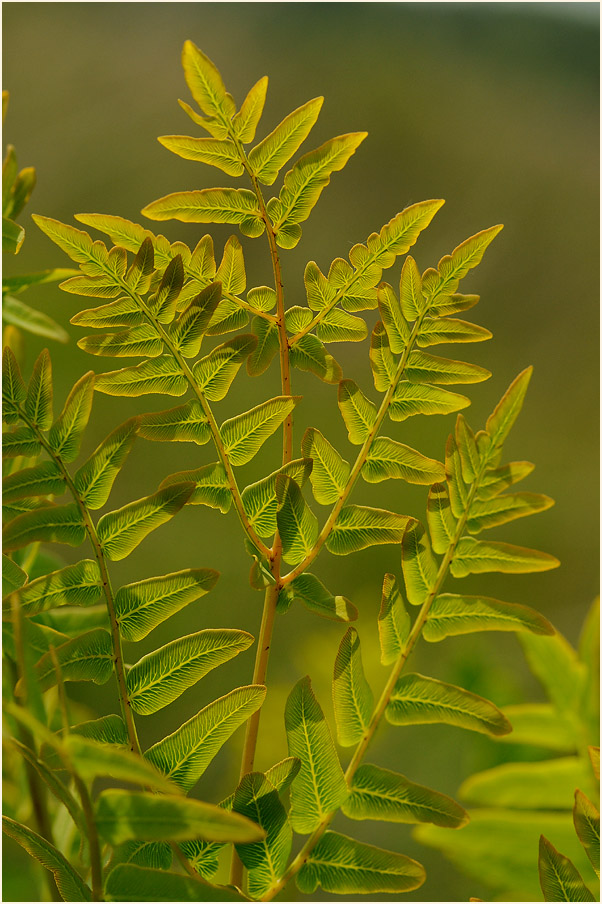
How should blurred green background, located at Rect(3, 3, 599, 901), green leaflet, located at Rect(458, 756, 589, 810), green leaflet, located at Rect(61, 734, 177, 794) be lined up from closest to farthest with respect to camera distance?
green leaflet, located at Rect(61, 734, 177, 794)
green leaflet, located at Rect(458, 756, 589, 810)
blurred green background, located at Rect(3, 3, 599, 901)

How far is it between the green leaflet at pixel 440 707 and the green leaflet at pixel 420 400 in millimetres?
111

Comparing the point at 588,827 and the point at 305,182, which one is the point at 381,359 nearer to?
the point at 305,182

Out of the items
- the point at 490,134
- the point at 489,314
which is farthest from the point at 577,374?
the point at 490,134

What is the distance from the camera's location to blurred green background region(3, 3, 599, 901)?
50.9 inches

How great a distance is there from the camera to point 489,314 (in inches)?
57.5

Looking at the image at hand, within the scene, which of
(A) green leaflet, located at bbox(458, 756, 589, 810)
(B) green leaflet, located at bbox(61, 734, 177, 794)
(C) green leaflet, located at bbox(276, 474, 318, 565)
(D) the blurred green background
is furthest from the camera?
(D) the blurred green background

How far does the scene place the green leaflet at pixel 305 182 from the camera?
0.29 metres

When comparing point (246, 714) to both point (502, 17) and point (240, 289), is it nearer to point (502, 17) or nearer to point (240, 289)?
point (240, 289)

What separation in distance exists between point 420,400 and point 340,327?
5 cm

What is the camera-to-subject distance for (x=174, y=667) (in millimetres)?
273

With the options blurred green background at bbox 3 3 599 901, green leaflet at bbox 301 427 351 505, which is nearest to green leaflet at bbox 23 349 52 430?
green leaflet at bbox 301 427 351 505

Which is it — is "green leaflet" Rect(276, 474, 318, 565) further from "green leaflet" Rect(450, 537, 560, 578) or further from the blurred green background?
the blurred green background

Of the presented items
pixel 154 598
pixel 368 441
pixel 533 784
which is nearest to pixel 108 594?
pixel 154 598

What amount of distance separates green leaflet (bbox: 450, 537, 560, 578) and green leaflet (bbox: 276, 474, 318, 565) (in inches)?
2.4
